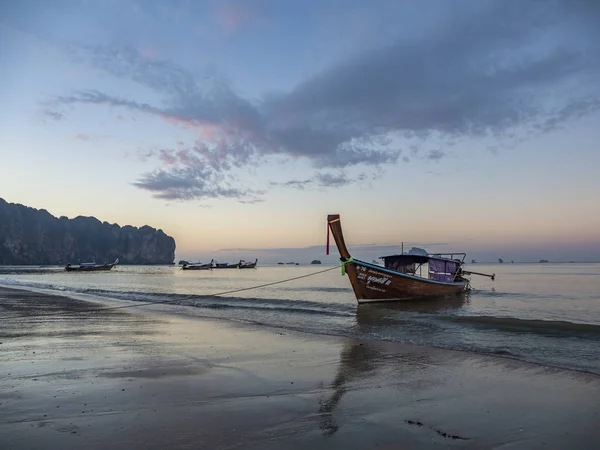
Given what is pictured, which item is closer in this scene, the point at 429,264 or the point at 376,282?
the point at 376,282

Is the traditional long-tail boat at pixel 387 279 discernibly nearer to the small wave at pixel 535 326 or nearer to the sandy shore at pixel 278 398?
the small wave at pixel 535 326

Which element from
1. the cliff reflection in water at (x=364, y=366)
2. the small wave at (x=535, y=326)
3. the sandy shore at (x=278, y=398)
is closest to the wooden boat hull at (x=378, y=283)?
the small wave at (x=535, y=326)

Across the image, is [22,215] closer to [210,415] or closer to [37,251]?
[37,251]

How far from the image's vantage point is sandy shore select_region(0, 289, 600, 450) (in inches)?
173

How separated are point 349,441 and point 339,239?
17.8 m

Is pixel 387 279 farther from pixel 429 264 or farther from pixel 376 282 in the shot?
pixel 429 264

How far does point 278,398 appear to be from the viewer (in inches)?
230

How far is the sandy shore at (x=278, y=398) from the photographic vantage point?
439cm

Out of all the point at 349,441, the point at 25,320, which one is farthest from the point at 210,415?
the point at 25,320

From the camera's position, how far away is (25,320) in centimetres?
1441

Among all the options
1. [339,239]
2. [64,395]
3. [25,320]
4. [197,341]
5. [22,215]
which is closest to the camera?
[64,395]

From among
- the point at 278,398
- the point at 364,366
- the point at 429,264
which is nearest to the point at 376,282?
the point at 429,264

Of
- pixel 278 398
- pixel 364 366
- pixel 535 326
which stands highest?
pixel 278 398

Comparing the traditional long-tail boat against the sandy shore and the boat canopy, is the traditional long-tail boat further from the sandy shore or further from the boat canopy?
the sandy shore
